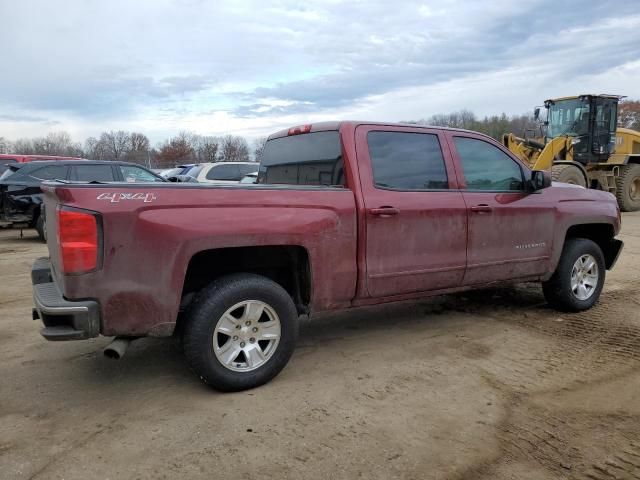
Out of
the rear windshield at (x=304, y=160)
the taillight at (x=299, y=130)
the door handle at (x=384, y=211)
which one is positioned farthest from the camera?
the taillight at (x=299, y=130)

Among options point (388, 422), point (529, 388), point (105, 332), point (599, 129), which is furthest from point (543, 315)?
point (599, 129)

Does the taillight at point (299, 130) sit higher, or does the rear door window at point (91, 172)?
the taillight at point (299, 130)

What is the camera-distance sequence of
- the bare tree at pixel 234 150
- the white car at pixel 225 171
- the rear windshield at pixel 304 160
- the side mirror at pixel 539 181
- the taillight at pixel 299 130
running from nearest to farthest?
the rear windshield at pixel 304 160 < the taillight at pixel 299 130 < the side mirror at pixel 539 181 < the white car at pixel 225 171 < the bare tree at pixel 234 150

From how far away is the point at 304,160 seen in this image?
4.71 m

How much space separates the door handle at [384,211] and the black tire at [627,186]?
50.6 feet

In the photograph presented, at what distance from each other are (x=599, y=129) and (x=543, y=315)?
40.7 feet

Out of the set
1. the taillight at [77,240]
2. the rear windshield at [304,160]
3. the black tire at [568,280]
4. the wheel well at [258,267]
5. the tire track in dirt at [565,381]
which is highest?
the rear windshield at [304,160]

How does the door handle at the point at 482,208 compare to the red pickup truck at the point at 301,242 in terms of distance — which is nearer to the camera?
the red pickup truck at the point at 301,242

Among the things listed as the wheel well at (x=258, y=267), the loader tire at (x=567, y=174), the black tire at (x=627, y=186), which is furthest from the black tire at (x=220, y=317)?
the black tire at (x=627, y=186)

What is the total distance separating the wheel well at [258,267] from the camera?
12.6 ft

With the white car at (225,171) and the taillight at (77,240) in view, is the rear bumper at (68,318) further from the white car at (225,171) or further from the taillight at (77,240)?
the white car at (225,171)

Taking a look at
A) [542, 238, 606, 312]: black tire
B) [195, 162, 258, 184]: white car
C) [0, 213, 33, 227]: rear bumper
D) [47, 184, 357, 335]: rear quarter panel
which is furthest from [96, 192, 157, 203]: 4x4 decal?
[195, 162, 258, 184]: white car

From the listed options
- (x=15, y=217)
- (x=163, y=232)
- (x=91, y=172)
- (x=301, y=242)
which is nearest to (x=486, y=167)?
(x=301, y=242)

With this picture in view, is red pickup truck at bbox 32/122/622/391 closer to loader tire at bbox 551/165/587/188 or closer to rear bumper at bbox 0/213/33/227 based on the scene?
rear bumper at bbox 0/213/33/227
